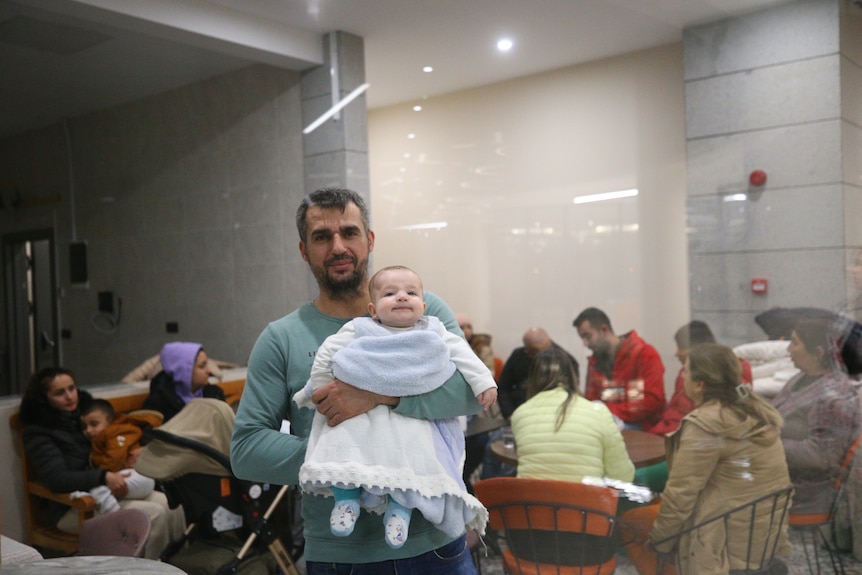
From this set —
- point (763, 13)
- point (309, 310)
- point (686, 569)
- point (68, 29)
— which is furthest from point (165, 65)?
point (686, 569)

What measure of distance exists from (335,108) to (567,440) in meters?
1.82

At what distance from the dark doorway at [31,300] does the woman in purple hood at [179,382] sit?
220cm

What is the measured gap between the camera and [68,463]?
2.28 m

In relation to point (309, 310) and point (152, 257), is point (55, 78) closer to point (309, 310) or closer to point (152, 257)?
point (152, 257)

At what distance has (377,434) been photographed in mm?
1412

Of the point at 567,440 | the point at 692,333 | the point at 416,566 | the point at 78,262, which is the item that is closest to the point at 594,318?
the point at 692,333

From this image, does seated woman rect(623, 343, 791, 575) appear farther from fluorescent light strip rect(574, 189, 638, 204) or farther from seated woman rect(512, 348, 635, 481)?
fluorescent light strip rect(574, 189, 638, 204)

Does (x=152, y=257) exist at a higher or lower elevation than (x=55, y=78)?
lower

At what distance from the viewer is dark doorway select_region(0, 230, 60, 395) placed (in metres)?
4.61

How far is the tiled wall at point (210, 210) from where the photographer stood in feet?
9.36

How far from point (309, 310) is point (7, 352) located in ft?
12.8

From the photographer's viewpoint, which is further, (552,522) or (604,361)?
(604,361)

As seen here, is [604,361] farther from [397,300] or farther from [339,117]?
[397,300]

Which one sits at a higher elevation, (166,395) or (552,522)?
(166,395)
